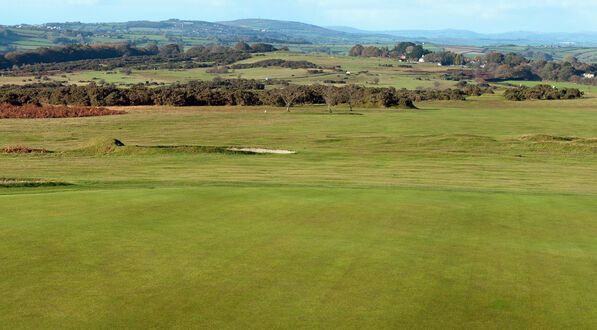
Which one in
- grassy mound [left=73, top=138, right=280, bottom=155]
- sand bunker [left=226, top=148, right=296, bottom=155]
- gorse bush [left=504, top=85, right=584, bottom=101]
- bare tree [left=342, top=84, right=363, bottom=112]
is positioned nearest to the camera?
grassy mound [left=73, top=138, right=280, bottom=155]

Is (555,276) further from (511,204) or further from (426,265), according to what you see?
(511,204)

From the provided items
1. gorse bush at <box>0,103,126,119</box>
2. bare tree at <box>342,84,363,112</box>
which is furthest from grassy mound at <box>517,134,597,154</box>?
gorse bush at <box>0,103,126,119</box>

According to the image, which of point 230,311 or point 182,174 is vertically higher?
point 230,311

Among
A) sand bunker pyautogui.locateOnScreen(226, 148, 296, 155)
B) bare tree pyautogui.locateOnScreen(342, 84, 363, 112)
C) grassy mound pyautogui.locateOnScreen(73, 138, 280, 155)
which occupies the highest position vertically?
grassy mound pyautogui.locateOnScreen(73, 138, 280, 155)

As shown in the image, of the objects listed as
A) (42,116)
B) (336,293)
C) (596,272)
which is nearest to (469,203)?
(596,272)

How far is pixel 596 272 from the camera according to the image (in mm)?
13234

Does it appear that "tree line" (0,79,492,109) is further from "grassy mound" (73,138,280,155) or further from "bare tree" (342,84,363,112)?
"grassy mound" (73,138,280,155)

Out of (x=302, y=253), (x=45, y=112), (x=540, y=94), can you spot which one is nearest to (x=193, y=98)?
(x=45, y=112)

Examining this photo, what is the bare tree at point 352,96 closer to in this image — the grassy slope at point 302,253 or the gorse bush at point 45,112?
the gorse bush at point 45,112

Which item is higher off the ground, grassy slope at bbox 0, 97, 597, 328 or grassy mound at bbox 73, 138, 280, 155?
grassy slope at bbox 0, 97, 597, 328

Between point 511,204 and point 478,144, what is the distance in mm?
35556

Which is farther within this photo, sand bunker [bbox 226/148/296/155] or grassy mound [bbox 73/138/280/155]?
sand bunker [bbox 226/148/296/155]

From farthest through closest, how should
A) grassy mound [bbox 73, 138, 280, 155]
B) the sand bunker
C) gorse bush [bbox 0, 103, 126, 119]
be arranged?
gorse bush [bbox 0, 103, 126, 119], the sand bunker, grassy mound [bbox 73, 138, 280, 155]

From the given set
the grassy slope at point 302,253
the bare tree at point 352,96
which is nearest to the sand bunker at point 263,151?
the grassy slope at point 302,253
